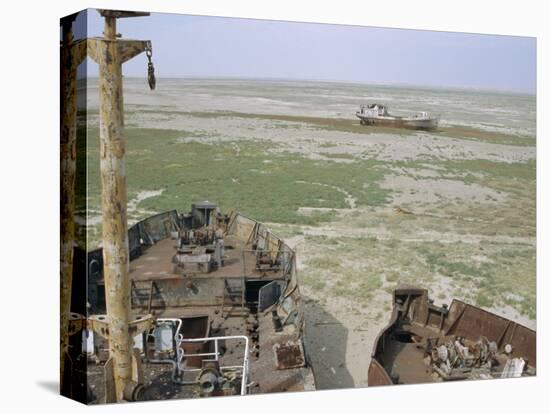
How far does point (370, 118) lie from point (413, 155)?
0.87 meters

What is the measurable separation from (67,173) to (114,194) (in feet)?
2.89

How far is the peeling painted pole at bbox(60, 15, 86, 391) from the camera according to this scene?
9.23m

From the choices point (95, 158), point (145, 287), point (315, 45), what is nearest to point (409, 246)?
point (315, 45)

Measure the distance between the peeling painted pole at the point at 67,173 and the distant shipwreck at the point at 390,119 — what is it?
12.9 ft

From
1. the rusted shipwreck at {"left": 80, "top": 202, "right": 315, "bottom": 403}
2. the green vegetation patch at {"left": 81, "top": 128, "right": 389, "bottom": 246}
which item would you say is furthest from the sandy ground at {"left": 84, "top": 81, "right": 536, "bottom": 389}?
the rusted shipwreck at {"left": 80, "top": 202, "right": 315, "bottom": 403}

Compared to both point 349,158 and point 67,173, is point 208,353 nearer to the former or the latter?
point 67,173

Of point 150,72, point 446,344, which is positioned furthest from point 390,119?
point 150,72

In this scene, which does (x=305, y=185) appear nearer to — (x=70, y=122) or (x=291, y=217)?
(x=291, y=217)

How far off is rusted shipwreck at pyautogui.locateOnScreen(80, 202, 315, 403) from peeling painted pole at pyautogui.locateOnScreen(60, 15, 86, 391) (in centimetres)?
40

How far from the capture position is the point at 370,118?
36.4 feet

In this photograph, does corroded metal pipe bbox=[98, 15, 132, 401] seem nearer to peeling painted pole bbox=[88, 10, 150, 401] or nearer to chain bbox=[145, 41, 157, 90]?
peeling painted pole bbox=[88, 10, 150, 401]

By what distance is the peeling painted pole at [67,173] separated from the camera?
9.23m

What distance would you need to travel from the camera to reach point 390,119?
11289 millimetres

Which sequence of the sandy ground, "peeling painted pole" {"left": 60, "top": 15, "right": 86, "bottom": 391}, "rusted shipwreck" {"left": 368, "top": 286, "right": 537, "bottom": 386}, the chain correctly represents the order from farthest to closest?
"rusted shipwreck" {"left": 368, "top": 286, "right": 537, "bottom": 386} → the sandy ground → the chain → "peeling painted pole" {"left": 60, "top": 15, "right": 86, "bottom": 391}
